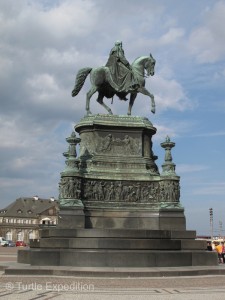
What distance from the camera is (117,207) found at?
20.7m

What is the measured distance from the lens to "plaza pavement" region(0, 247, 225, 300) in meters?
10.4

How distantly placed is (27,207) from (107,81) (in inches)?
4709

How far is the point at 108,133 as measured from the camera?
22.2m

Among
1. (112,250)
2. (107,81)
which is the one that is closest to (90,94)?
(107,81)

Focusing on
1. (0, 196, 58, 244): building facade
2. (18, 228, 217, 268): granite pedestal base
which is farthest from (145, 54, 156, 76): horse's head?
(0, 196, 58, 244): building facade

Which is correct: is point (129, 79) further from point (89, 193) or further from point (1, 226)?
point (1, 226)

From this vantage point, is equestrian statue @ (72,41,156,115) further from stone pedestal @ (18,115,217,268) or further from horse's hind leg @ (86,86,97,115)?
stone pedestal @ (18,115,217,268)

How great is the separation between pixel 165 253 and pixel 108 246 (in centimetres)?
198

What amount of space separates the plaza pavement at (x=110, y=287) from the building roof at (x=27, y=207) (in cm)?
12352

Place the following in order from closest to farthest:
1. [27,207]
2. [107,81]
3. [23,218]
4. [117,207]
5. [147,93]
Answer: [117,207] < [107,81] < [147,93] < [23,218] < [27,207]

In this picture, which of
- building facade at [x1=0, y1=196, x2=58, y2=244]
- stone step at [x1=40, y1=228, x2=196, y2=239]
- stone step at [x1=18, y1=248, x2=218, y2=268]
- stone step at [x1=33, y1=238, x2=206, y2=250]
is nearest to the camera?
stone step at [x1=18, y1=248, x2=218, y2=268]

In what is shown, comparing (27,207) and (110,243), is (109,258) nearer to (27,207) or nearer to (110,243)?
(110,243)

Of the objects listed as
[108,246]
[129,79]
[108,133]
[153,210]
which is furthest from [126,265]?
[129,79]

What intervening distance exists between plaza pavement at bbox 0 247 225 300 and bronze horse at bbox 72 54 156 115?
10980mm
